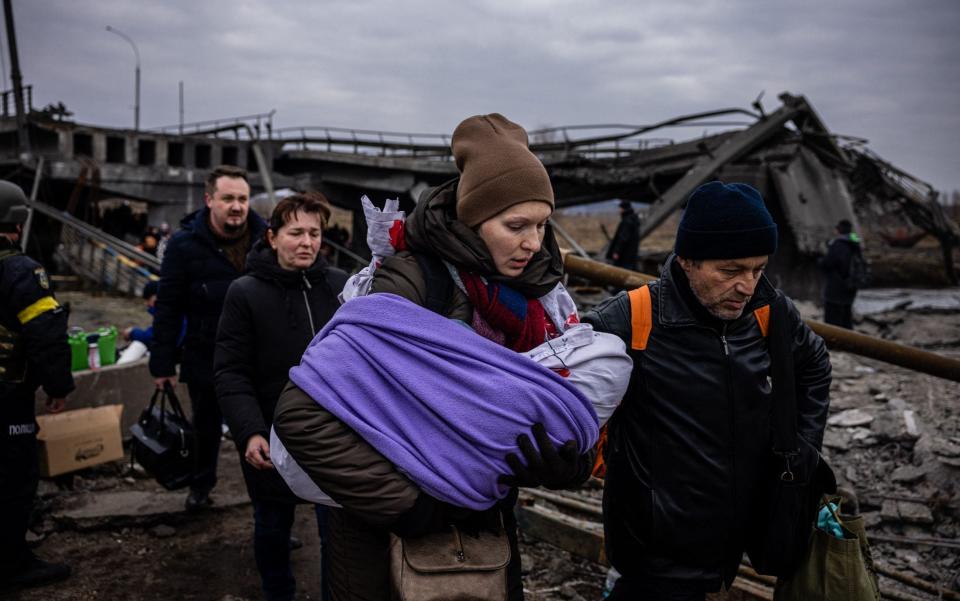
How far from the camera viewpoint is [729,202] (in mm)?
2016

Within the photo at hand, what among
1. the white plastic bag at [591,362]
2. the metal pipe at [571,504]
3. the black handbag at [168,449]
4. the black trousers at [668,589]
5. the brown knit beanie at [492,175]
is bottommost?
the metal pipe at [571,504]

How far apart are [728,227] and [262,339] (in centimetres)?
208

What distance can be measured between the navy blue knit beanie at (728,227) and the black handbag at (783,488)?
0.26 meters

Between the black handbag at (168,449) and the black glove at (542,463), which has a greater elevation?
the black glove at (542,463)

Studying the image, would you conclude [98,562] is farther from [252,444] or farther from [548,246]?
[548,246]

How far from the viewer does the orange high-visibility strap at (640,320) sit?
2.07m

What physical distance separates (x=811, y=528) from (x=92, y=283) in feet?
53.4

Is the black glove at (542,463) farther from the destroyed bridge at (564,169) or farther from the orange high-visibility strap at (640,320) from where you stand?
the destroyed bridge at (564,169)

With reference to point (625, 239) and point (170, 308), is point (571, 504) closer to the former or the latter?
point (170, 308)

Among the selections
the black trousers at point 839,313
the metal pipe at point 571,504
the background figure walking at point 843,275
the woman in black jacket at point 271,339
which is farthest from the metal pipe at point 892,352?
the black trousers at point 839,313

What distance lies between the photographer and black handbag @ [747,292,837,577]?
2.05 metres

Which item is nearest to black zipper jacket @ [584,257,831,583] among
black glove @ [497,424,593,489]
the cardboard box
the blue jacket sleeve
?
black glove @ [497,424,593,489]

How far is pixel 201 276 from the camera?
3934 mm

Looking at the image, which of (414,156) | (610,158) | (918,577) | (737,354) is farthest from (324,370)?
(414,156)
